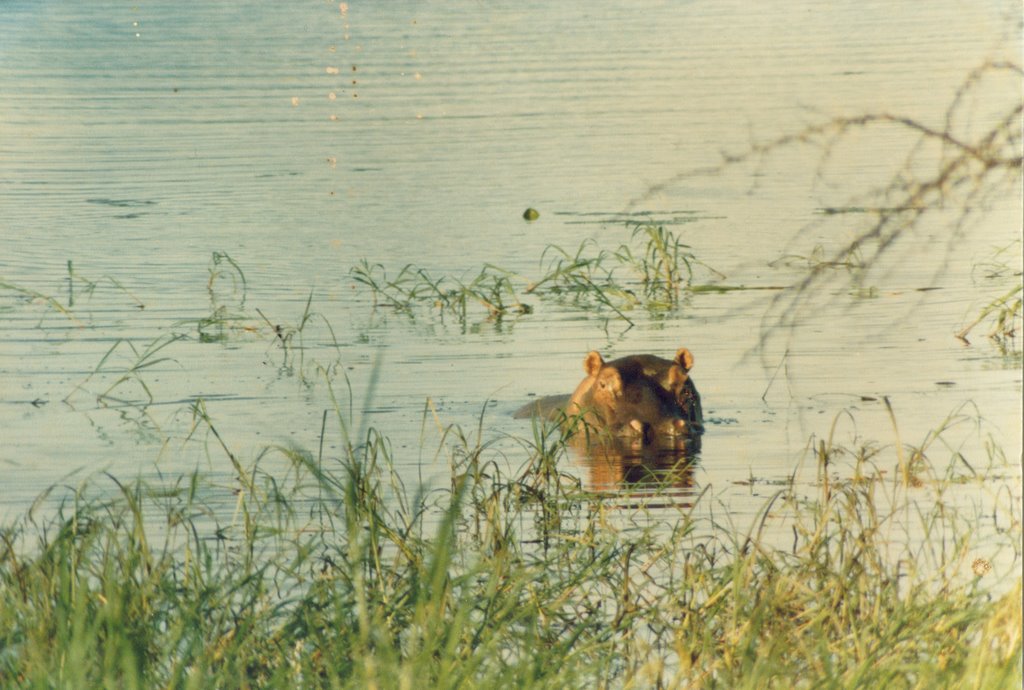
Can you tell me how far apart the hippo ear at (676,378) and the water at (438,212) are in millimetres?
260

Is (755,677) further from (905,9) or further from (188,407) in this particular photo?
(905,9)

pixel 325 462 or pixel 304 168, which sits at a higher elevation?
pixel 304 168

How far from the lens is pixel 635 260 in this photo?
1380cm

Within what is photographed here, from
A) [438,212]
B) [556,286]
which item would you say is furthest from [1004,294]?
[438,212]

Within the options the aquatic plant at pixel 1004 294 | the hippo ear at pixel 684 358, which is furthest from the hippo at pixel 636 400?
the aquatic plant at pixel 1004 294

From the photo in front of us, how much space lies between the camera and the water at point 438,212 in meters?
9.58

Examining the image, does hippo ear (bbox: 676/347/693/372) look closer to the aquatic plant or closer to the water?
the water

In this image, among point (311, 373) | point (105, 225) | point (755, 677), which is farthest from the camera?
point (105, 225)

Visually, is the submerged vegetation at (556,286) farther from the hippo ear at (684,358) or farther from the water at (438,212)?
the hippo ear at (684,358)

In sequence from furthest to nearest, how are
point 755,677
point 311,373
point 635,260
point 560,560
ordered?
point 635,260
point 311,373
point 560,560
point 755,677

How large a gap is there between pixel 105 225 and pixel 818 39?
17109mm

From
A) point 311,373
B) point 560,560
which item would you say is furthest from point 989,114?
point 560,560

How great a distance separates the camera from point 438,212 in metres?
16.4

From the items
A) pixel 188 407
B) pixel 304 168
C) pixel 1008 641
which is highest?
pixel 304 168
